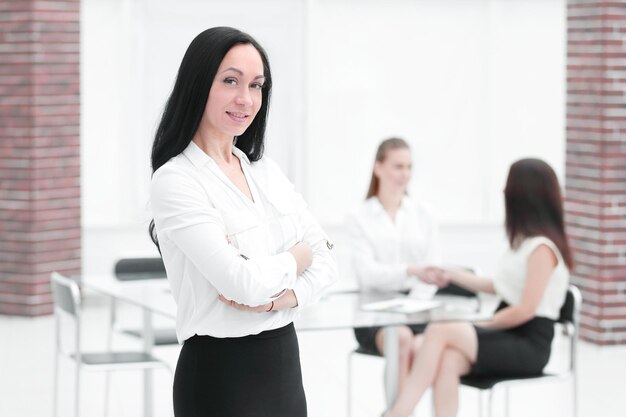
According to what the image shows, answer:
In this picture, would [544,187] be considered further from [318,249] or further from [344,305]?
[318,249]

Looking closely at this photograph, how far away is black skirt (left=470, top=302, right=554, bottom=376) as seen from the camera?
14.8ft

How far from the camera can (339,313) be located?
169 inches

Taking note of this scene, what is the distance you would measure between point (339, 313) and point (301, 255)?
1800mm

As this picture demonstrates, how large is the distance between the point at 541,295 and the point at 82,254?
4.74 metres

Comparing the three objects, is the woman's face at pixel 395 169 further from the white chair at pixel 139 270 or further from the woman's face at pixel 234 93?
the woman's face at pixel 234 93

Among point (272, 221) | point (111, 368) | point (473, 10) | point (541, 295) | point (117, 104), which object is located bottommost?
point (111, 368)

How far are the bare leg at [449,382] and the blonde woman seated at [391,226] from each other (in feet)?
1.59

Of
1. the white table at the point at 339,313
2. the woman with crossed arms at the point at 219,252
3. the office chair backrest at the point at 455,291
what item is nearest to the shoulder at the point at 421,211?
the office chair backrest at the point at 455,291

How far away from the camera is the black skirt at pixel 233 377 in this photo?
2352mm

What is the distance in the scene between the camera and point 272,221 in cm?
250

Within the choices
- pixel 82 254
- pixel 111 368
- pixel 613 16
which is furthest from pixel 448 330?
pixel 82 254

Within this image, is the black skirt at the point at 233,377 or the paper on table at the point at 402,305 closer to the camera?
the black skirt at the point at 233,377

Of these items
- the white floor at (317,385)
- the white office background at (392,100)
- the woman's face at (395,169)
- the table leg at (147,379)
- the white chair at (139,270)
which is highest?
the white office background at (392,100)

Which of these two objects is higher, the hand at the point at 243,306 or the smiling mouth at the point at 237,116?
the smiling mouth at the point at 237,116
